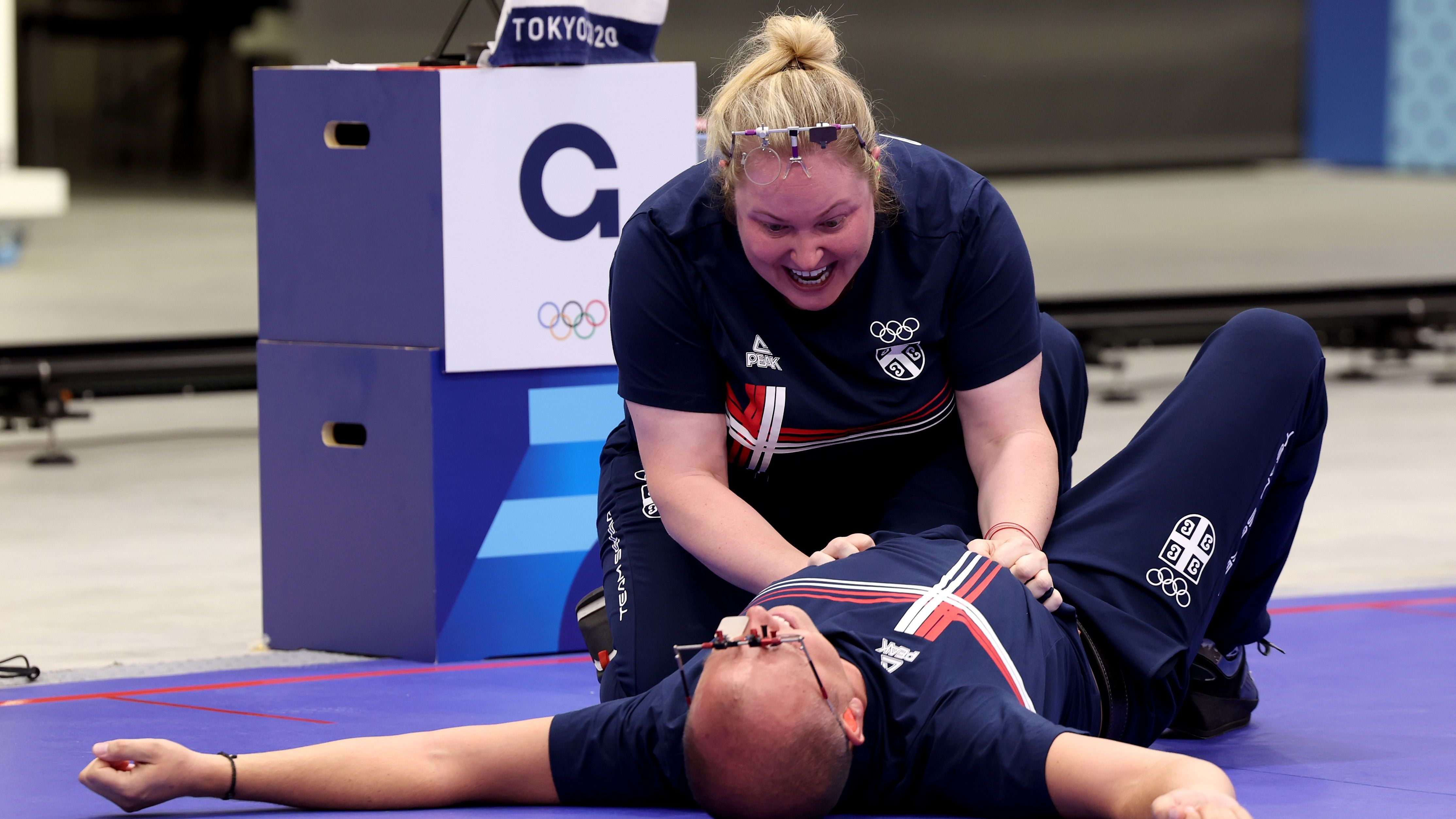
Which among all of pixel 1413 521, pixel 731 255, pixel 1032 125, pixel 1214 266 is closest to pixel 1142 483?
pixel 731 255

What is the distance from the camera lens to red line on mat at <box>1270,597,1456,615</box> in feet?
11.0

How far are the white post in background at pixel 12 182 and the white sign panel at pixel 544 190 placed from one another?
4.37 meters

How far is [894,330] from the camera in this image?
7.89 feet

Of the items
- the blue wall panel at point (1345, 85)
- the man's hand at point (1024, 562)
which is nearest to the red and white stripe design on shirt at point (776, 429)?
the man's hand at point (1024, 562)

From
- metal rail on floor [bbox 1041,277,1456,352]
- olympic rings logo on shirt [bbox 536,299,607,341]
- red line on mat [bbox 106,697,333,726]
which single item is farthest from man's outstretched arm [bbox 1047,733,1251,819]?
metal rail on floor [bbox 1041,277,1456,352]

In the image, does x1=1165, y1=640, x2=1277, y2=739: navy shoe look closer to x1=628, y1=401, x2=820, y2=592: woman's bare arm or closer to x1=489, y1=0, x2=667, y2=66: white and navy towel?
x1=628, y1=401, x2=820, y2=592: woman's bare arm

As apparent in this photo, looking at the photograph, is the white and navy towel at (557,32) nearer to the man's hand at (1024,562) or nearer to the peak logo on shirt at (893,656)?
the man's hand at (1024,562)

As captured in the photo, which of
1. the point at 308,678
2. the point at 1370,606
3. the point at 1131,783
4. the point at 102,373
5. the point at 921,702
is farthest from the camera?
the point at 102,373

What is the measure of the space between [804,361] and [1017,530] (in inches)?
13.0

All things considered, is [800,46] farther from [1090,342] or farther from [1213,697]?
[1090,342]

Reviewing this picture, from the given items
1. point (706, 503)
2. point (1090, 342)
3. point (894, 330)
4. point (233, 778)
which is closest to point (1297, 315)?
point (1090, 342)

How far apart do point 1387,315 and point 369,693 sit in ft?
15.4

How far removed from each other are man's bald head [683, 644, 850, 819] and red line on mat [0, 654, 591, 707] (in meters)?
1.21

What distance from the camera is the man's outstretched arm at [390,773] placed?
2.07 metres
